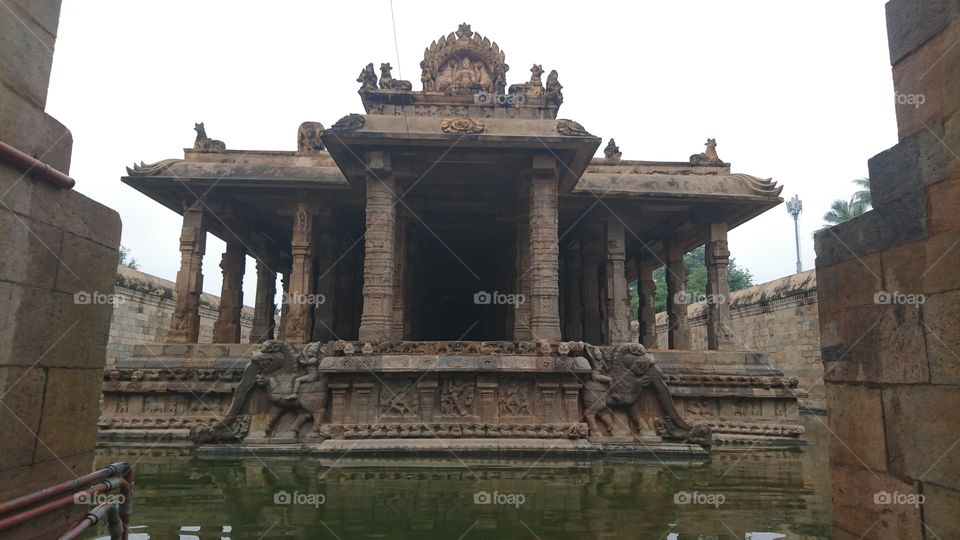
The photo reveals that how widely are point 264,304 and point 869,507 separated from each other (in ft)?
57.2

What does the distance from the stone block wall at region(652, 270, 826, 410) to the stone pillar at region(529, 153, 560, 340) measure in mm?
9547

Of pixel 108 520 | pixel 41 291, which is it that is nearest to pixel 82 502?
pixel 108 520

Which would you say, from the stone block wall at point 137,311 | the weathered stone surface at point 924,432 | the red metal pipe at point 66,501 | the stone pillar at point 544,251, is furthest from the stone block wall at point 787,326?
the stone block wall at point 137,311

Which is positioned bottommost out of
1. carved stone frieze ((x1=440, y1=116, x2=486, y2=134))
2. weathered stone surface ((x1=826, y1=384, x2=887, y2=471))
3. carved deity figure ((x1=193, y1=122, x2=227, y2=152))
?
weathered stone surface ((x1=826, y1=384, x2=887, y2=471))

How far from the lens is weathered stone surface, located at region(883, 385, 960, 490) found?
274 cm

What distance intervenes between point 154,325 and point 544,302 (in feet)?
50.7

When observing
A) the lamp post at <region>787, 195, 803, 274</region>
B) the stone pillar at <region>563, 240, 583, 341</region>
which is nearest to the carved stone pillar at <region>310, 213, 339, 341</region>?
the stone pillar at <region>563, 240, 583, 341</region>

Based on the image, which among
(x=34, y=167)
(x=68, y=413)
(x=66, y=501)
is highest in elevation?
(x=34, y=167)

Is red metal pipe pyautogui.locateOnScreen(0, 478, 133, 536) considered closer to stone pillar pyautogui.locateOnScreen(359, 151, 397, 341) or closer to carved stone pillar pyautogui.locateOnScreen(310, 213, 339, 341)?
stone pillar pyautogui.locateOnScreen(359, 151, 397, 341)

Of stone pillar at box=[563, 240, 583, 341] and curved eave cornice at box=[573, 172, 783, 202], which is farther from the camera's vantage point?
stone pillar at box=[563, 240, 583, 341]

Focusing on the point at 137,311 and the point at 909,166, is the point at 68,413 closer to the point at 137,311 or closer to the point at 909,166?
the point at 909,166

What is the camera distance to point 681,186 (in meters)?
14.2

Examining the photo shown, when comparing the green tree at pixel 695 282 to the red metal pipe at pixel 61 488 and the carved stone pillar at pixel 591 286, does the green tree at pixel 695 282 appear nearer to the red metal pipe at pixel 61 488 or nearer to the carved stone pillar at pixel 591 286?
the carved stone pillar at pixel 591 286

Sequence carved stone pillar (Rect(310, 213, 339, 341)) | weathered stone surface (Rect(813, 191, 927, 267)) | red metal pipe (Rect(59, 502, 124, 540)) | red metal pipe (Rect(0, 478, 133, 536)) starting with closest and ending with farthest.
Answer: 1. red metal pipe (Rect(0, 478, 133, 536))
2. red metal pipe (Rect(59, 502, 124, 540))
3. weathered stone surface (Rect(813, 191, 927, 267))
4. carved stone pillar (Rect(310, 213, 339, 341))
